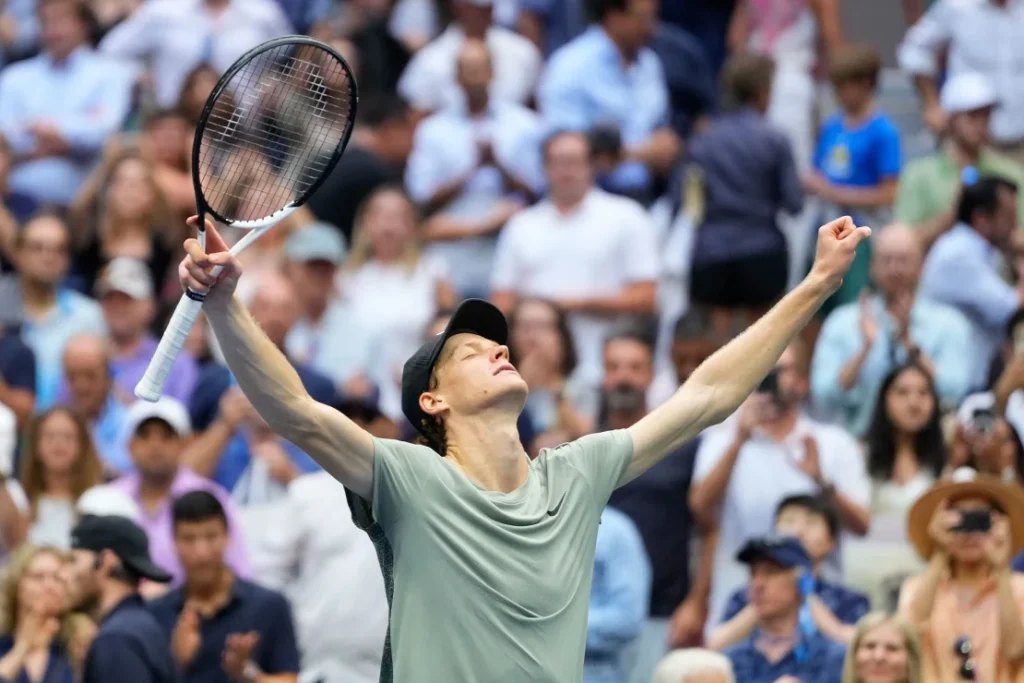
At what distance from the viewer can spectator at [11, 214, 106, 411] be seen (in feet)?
36.3

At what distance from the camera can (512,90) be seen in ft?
42.9

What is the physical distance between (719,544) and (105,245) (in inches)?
167

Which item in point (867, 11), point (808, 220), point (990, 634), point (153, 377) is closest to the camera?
point (153, 377)

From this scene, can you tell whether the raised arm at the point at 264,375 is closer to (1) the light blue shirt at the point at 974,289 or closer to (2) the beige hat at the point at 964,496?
(2) the beige hat at the point at 964,496

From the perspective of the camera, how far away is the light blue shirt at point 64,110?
12656 mm

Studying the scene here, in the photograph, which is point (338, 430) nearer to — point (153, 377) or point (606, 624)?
point (153, 377)

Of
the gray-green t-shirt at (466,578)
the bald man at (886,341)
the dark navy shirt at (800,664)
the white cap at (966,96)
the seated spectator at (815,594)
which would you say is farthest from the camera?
the white cap at (966,96)

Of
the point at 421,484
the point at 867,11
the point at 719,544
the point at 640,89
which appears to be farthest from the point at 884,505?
the point at 867,11

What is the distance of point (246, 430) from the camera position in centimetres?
991

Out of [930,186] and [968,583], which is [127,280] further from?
[968,583]

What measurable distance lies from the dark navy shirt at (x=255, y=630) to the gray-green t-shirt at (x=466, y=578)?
3.06m

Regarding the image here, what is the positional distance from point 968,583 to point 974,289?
339 centimetres

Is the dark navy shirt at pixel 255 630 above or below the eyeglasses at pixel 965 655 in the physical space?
above

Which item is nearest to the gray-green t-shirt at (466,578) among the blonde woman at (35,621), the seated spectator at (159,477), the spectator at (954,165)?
the blonde woman at (35,621)
